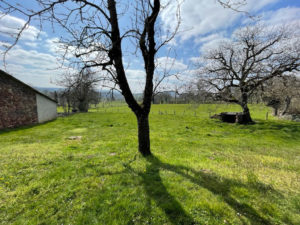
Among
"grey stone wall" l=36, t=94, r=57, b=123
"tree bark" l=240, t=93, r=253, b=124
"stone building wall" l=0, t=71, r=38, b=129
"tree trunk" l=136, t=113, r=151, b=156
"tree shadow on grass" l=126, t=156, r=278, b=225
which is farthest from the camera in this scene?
"grey stone wall" l=36, t=94, r=57, b=123

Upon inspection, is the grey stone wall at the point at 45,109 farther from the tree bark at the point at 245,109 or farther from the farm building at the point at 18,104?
the tree bark at the point at 245,109

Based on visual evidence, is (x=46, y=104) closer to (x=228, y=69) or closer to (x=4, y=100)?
(x=4, y=100)

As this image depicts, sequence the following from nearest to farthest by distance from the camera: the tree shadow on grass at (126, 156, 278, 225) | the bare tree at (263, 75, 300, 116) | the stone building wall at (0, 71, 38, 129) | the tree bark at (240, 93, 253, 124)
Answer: the tree shadow on grass at (126, 156, 278, 225) < the bare tree at (263, 75, 300, 116) < the stone building wall at (0, 71, 38, 129) < the tree bark at (240, 93, 253, 124)

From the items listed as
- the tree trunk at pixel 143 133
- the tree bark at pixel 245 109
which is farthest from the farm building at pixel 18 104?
the tree bark at pixel 245 109

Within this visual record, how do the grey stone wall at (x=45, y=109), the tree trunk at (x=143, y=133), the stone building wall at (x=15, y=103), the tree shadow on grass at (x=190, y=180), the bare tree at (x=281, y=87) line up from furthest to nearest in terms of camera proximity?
1. the grey stone wall at (x=45, y=109)
2. the stone building wall at (x=15, y=103)
3. the bare tree at (x=281, y=87)
4. the tree trunk at (x=143, y=133)
5. the tree shadow on grass at (x=190, y=180)

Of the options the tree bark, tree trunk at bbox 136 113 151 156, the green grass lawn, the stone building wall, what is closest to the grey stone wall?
the stone building wall

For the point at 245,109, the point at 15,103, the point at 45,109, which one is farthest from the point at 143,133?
the point at 45,109

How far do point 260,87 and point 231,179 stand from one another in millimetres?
12574

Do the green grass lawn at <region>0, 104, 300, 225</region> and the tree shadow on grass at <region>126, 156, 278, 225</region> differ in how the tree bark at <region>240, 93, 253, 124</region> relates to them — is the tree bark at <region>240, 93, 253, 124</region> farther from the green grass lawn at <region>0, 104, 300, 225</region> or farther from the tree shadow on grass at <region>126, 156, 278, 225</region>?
the tree shadow on grass at <region>126, 156, 278, 225</region>

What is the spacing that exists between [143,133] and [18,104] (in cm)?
1465

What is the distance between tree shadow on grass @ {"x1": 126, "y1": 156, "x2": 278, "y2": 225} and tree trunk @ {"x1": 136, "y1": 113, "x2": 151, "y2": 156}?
658 millimetres

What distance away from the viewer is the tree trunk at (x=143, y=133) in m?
4.77

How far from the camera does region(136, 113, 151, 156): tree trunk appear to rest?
4770 mm

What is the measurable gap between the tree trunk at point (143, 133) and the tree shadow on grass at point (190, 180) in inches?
25.9
